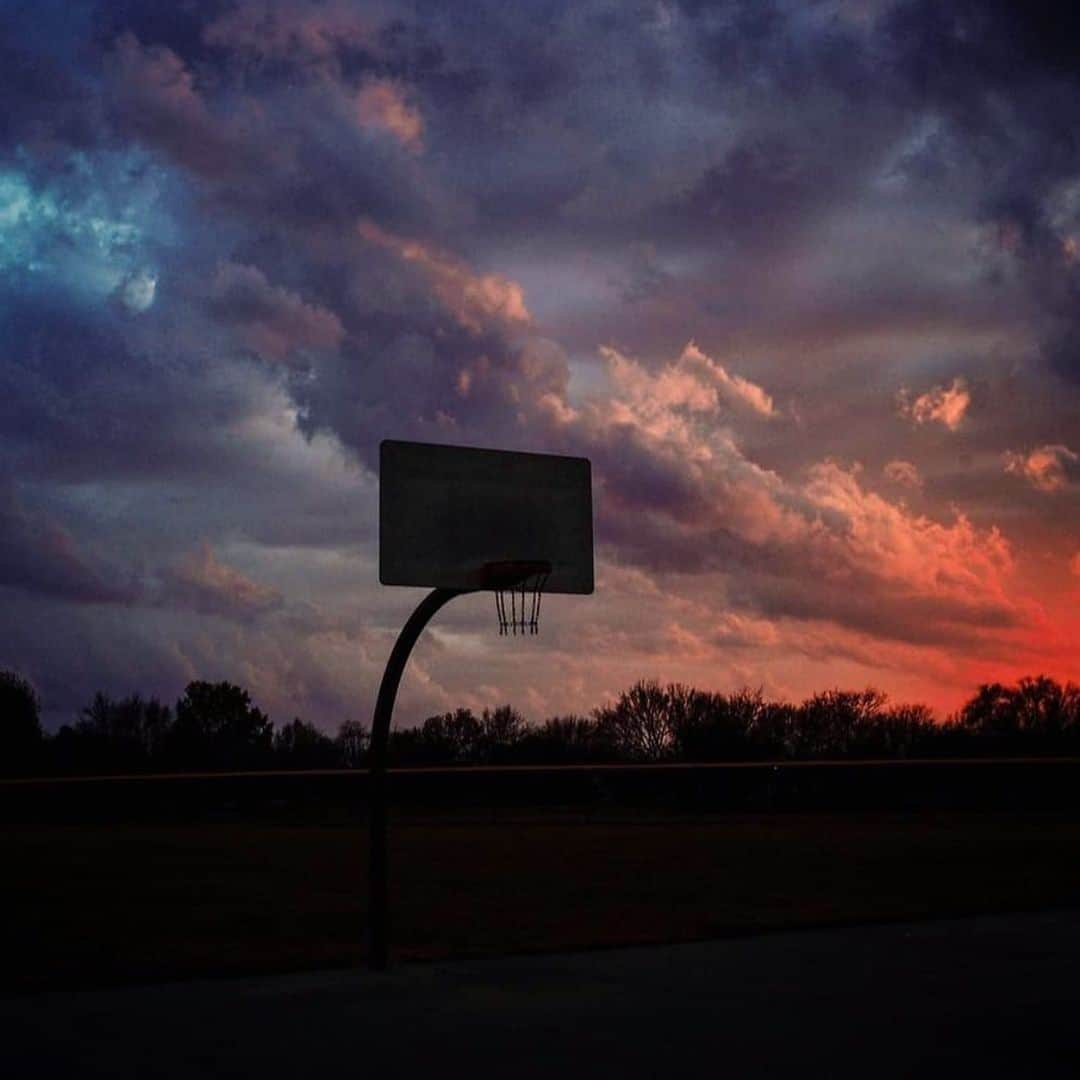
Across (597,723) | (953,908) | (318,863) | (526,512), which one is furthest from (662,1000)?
(597,723)

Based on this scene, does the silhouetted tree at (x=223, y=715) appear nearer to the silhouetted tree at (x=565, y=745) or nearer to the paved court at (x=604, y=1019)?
the silhouetted tree at (x=565, y=745)

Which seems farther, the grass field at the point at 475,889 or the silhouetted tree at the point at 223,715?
the silhouetted tree at the point at 223,715

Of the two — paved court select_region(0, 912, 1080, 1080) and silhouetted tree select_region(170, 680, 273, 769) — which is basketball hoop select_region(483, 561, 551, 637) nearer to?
paved court select_region(0, 912, 1080, 1080)

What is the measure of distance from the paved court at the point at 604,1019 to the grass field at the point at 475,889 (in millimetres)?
1338

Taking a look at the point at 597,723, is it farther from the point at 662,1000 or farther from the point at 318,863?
the point at 662,1000

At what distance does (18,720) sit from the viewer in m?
69.6

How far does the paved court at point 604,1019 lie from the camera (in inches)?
245

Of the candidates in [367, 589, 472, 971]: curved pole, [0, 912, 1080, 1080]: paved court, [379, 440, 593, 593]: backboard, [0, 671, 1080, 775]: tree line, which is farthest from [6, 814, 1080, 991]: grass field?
[0, 671, 1080, 775]: tree line

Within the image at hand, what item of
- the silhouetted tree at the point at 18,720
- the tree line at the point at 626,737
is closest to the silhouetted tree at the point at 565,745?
the tree line at the point at 626,737

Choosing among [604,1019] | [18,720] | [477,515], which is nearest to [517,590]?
[477,515]

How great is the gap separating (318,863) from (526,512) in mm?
11383

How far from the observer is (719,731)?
194ft

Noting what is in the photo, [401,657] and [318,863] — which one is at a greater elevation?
[401,657]

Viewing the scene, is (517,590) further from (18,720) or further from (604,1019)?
Result: (18,720)
